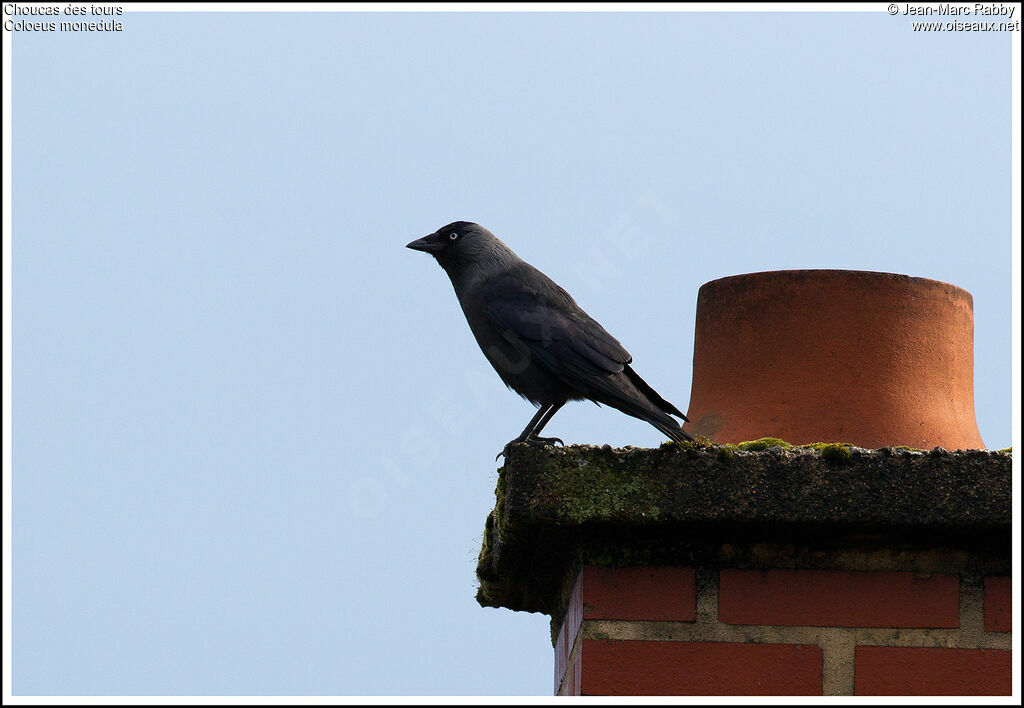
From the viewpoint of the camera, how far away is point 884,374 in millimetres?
2924

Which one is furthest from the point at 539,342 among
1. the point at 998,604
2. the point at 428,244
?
the point at 998,604

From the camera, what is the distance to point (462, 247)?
523 cm

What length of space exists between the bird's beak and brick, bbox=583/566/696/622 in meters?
3.06

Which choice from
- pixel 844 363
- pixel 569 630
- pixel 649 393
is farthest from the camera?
pixel 649 393

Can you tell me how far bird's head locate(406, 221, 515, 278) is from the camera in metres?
5.14

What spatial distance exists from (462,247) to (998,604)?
129 inches

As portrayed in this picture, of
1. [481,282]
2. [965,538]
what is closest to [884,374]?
[965,538]

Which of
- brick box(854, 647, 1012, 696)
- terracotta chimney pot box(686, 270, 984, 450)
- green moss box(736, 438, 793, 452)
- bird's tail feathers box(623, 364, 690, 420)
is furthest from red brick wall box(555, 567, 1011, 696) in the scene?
bird's tail feathers box(623, 364, 690, 420)

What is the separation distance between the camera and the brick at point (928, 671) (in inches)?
92.0

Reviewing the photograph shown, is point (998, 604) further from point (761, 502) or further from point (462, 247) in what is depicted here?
point (462, 247)

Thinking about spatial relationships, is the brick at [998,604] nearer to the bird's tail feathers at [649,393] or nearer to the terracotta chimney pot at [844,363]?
the terracotta chimney pot at [844,363]

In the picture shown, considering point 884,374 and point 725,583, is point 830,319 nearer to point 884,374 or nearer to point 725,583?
point 884,374

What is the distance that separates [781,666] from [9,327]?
245cm

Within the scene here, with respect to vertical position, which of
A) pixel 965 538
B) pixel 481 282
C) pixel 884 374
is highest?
pixel 481 282
